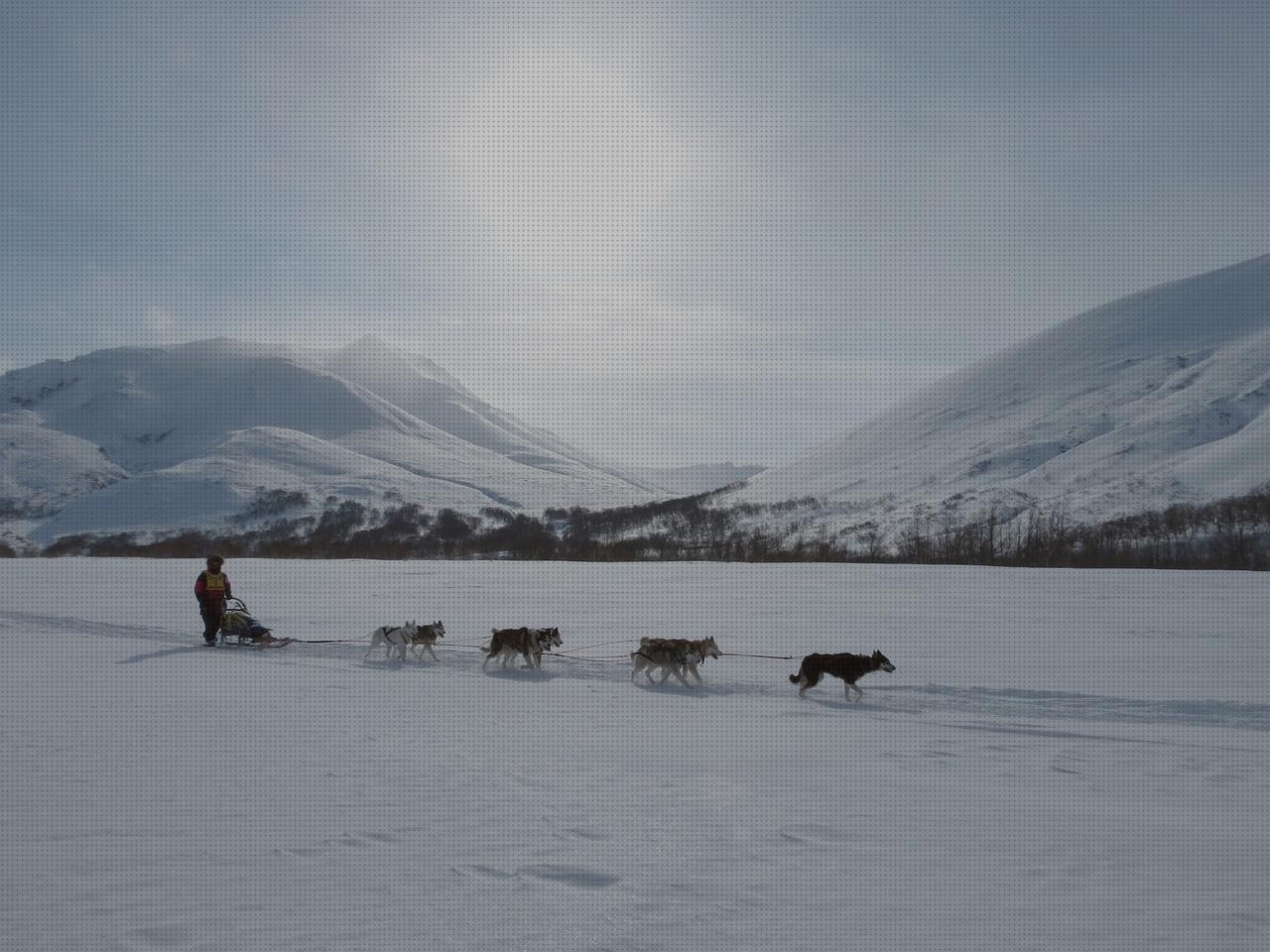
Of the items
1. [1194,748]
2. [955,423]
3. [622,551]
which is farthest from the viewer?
[955,423]

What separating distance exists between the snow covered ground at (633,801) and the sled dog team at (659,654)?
38 centimetres

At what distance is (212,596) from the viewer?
48.4ft

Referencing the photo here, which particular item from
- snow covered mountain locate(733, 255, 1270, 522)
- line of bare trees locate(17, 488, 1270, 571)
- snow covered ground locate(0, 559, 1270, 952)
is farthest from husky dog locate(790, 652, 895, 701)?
snow covered mountain locate(733, 255, 1270, 522)

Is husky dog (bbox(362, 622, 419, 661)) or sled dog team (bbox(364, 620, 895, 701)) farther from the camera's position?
husky dog (bbox(362, 622, 419, 661))

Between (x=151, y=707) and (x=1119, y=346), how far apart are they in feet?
468

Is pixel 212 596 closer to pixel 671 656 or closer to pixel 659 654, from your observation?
pixel 659 654

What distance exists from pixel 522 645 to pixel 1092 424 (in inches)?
4184

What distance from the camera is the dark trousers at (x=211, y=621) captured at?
14.5 meters

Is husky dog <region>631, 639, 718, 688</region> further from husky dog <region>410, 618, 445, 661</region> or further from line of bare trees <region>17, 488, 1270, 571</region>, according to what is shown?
line of bare trees <region>17, 488, 1270, 571</region>

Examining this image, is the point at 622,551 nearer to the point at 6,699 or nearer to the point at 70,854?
the point at 6,699

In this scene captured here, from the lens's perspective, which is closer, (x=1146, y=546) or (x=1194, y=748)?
(x=1194, y=748)

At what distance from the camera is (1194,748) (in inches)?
308

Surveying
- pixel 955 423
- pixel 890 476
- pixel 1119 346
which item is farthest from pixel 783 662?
pixel 1119 346

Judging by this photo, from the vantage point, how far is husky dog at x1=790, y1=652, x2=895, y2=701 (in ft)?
34.1
